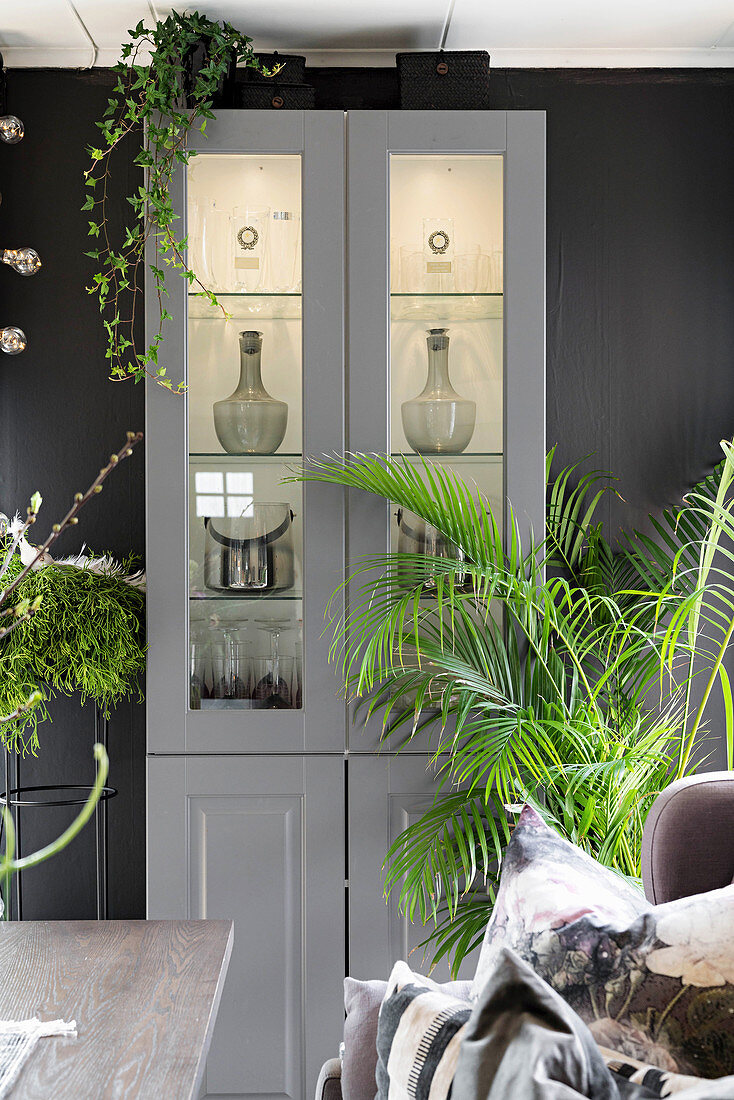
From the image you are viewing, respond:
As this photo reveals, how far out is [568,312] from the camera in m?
2.33

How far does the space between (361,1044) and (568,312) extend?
191cm

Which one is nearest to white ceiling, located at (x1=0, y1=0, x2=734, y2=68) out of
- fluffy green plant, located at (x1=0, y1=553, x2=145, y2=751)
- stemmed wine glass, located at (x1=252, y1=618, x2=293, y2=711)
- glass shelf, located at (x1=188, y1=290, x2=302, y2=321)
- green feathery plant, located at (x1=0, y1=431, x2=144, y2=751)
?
glass shelf, located at (x1=188, y1=290, x2=302, y2=321)

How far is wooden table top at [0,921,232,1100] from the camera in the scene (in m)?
0.95

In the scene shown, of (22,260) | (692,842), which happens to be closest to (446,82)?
(22,260)

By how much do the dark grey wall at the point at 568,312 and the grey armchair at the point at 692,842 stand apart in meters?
1.25

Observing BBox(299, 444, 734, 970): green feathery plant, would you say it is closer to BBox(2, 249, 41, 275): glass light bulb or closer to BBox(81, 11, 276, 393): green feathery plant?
BBox(81, 11, 276, 393): green feathery plant

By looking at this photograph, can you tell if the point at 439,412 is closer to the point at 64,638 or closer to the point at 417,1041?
the point at 64,638

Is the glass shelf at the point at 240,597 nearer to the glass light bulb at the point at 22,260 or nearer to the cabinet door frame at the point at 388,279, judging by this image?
the cabinet door frame at the point at 388,279

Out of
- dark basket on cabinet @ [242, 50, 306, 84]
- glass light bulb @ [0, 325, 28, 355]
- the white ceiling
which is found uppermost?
the white ceiling

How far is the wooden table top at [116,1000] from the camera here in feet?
3.13

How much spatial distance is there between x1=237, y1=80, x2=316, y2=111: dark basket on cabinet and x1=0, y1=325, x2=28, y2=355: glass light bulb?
2.58ft

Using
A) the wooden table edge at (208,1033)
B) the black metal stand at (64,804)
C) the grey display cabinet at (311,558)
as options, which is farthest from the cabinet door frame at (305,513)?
the wooden table edge at (208,1033)

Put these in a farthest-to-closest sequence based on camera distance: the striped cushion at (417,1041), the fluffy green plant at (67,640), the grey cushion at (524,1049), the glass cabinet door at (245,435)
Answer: the glass cabinet door at (245,435) < the fluffy green plant at (67,640) < the striped cushion at (417,1041) < the grey cushion at (524,1049)

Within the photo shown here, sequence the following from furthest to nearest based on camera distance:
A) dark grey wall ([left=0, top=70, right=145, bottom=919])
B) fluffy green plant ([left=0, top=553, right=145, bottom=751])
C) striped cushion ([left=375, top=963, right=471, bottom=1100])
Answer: dark grey wall ([left=0, top=70, right=145, bottom=919]) < fluffy green plant ([left=0, top=553, right=145, bottom=751]) < striped cushion ([left=375, top=963, right=471, bottom=1100])
